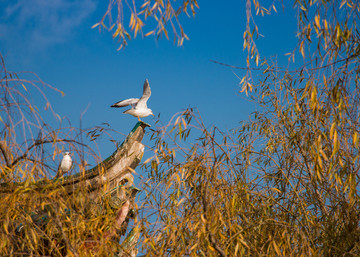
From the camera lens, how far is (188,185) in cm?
324

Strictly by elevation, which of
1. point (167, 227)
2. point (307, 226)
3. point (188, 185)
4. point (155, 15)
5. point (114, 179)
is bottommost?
point (307, 226)

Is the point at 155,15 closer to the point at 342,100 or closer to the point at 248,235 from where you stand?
the point at 342,100

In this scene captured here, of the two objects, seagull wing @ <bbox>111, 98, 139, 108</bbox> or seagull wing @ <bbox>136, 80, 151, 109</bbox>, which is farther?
seagull wing @ <bbox>136, 80, 151, 109</bbox>

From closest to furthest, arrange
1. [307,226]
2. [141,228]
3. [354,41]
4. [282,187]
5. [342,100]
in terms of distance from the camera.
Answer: [342,100]
[354,41]
[141,228]
[307,226]
[282,187]

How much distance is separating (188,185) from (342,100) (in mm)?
Answer: 1357

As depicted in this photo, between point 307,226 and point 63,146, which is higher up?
point 63,146

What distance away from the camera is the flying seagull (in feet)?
15.3

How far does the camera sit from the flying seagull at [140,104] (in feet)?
15.3

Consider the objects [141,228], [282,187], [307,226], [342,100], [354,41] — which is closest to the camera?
[342,100]

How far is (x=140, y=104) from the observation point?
15.7 feet

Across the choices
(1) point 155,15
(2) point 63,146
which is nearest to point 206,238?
(2) point 63,146

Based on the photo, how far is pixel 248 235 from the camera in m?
3.20

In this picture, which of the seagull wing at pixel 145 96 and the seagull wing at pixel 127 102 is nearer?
the seagull wing at pixel 127 102

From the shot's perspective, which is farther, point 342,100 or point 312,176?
point 312,176
